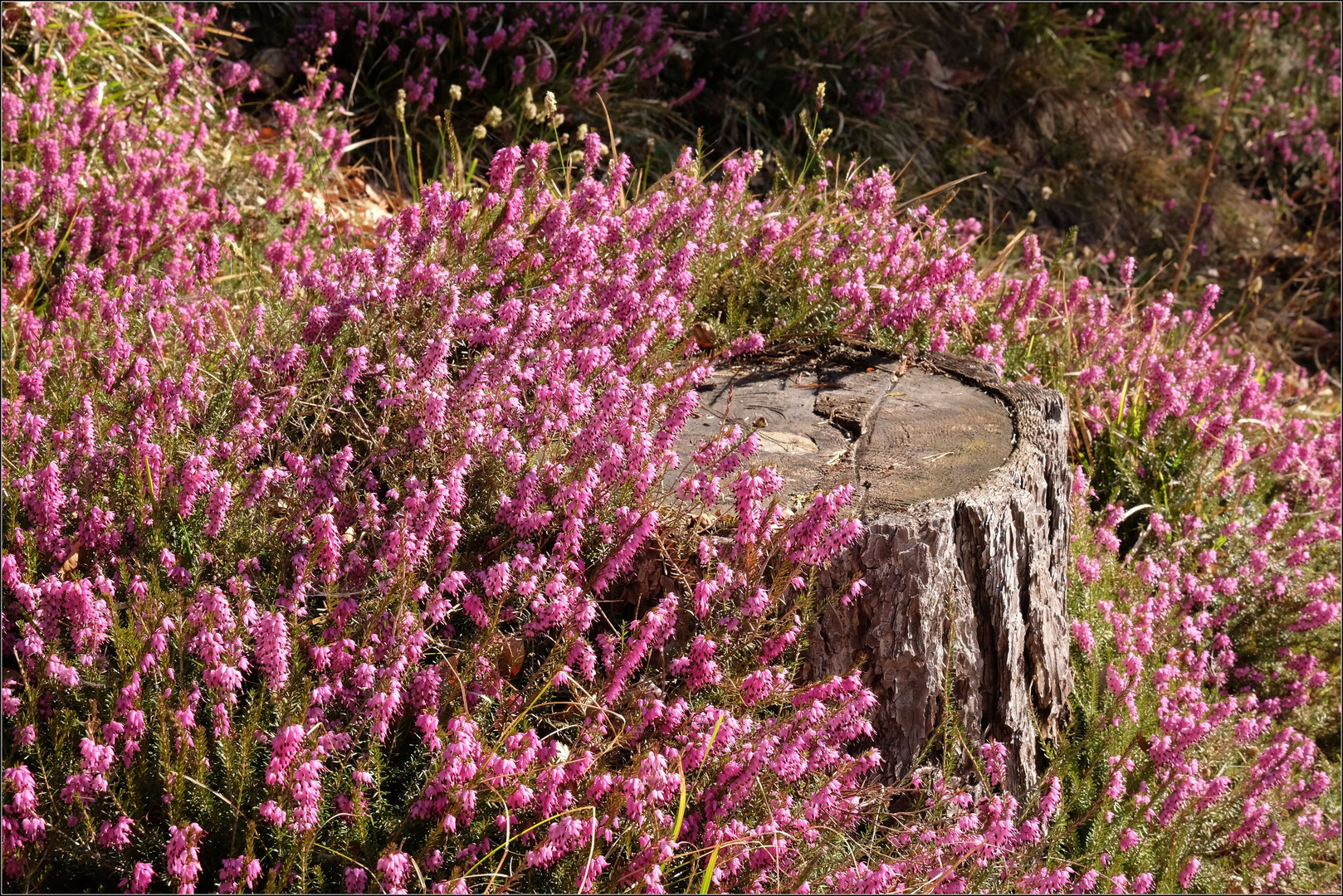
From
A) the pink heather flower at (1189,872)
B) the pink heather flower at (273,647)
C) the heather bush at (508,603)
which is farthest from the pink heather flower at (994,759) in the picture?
the pink heather flower at (273,647)

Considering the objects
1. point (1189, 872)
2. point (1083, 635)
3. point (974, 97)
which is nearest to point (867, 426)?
point (1083, 635)

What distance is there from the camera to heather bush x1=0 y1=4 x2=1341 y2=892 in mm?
2100

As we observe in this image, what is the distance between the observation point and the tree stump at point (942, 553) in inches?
107

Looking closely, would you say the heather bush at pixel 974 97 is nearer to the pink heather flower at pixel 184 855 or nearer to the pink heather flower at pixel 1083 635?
the pink heather flower at pixel 1083 635

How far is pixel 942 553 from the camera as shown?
8.87 ft

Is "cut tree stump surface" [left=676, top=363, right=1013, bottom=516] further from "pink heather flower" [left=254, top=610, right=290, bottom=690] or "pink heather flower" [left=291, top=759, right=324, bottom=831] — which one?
"pink heather flower" [left=291, top=759, right=324, bottom=831]

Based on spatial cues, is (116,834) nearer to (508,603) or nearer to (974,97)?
(508,603)

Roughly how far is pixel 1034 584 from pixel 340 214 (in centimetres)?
362

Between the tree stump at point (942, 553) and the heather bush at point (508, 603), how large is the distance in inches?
4.0

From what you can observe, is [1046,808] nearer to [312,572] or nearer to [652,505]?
[652,505]

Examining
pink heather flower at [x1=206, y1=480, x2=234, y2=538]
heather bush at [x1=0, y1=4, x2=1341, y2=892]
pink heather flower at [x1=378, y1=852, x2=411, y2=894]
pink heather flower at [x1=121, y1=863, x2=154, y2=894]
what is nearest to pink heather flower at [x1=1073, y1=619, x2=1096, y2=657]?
heather bush at [x1=0, y1=4, x2=1341, y2=892]

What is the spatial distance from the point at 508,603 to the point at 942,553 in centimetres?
98

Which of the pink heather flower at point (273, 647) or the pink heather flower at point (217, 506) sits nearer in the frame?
the pink heather flower at point (273, 647)

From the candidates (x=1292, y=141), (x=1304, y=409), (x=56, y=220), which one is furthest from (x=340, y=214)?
(x=1292, y=141)
